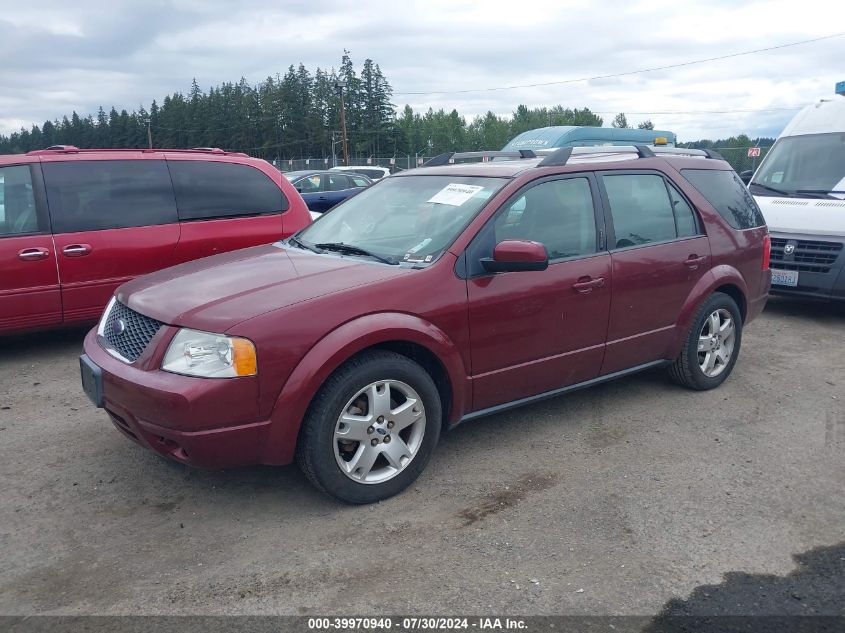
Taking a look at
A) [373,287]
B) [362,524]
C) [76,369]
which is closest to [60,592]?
[362,524]

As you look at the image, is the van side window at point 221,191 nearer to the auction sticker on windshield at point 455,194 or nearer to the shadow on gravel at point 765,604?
the auction sticker on windshield at point 455,194

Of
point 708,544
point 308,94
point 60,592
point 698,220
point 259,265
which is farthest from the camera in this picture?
point 308,94

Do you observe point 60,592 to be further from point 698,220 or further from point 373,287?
point 698,220

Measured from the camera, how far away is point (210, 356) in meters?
3.25

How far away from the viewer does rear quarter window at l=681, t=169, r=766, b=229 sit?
5.30m

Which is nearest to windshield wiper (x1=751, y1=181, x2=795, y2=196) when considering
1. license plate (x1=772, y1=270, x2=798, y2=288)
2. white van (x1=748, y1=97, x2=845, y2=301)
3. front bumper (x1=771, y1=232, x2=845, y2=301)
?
white van (x1=748, y1=97, x2=845, y2=301)

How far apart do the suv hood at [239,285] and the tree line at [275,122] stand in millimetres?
65508

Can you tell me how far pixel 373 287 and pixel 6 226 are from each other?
12.9 feet

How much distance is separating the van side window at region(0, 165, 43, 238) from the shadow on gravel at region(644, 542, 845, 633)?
5.56 meters

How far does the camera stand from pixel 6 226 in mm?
5895

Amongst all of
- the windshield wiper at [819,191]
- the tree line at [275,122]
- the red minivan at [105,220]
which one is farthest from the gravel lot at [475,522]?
the tree line at [275,122]

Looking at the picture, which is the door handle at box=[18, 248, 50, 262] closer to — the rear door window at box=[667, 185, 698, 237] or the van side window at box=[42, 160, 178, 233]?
the van side window at box=[42, 160, 178, 233]

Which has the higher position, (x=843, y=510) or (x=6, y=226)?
(x=6, y=226)

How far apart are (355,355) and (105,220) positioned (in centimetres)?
379
